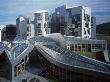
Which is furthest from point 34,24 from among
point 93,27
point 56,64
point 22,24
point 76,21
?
point 56,64

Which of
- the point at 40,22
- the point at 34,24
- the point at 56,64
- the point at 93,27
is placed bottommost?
the point at 56,64

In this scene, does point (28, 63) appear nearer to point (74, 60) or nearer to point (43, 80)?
point (43, 80)

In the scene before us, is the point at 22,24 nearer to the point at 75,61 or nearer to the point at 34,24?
the point at 34,24

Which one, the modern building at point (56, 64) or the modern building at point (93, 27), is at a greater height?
the modern building at point (93, 27)

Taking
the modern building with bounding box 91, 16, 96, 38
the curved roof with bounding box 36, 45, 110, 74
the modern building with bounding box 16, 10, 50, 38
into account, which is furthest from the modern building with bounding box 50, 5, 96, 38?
the curved roof with bounding box 36, 45, 110, 74

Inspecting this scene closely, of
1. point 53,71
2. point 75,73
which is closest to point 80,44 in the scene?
point 53,71

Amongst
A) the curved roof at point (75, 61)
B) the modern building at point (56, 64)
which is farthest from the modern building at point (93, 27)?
the curved roof at point (75, 61)

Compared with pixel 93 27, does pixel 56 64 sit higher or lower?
lower

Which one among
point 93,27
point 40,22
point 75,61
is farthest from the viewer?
point 40,22

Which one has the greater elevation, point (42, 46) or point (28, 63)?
point (42, 46)

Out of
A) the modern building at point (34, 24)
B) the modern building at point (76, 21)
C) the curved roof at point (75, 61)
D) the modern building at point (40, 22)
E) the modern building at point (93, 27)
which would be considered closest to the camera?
the curved roof at point (75, 61)

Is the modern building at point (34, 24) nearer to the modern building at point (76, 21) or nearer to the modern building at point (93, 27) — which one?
the modern building at point (76, 21)
